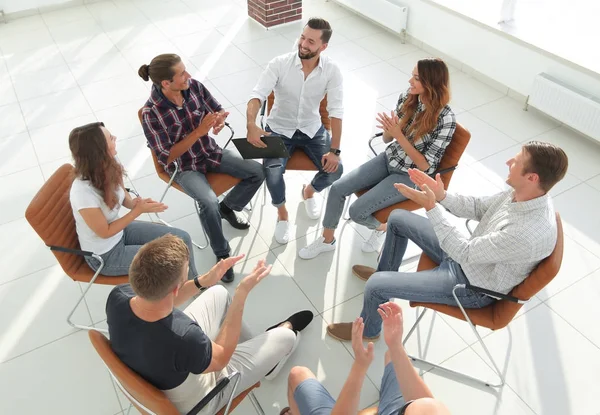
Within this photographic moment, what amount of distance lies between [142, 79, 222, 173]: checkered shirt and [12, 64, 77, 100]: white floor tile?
2.64m

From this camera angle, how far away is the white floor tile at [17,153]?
3.88m

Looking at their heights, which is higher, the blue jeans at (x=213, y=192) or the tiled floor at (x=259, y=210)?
the blue jeans at (x=213, y=192)

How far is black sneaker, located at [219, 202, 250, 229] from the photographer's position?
330 centimetres

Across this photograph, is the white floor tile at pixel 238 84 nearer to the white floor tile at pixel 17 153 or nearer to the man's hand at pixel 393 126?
the white floor tile at pixel 17 153

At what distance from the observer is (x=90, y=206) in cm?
226

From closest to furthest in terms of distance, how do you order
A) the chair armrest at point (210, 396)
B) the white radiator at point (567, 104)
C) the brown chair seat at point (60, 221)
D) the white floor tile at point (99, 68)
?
the chair armrest at point (210, 396), the brown chair seat at point (60, 221), the white radiator at point (567, 104), the white floor tile at point (99, 68)

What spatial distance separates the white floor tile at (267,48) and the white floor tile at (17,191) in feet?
8.26

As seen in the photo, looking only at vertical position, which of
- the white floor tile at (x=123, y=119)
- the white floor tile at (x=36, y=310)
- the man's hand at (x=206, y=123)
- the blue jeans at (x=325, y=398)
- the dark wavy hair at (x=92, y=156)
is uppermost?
the dark wavy hair at (x=92, y=156)

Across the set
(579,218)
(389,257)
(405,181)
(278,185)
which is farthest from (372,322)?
(579,218)

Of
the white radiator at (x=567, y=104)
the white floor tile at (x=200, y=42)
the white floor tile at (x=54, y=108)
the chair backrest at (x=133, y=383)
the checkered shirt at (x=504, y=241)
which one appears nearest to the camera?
the chair backrest at (x=133, y=383)

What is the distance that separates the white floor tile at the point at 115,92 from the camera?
4.65m

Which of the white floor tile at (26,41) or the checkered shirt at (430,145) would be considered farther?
the white floor tile at (26,41)

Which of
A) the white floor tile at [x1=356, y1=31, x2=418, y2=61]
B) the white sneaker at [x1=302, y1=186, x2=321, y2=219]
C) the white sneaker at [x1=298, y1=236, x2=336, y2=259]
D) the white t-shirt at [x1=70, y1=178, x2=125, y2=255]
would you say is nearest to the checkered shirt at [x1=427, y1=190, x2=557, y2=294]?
the white sneaker at [x1=298, y1=236, x2=336, y2=259]

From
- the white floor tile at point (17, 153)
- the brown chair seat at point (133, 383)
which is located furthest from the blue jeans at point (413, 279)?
the white floor tile at point (17, 153)
